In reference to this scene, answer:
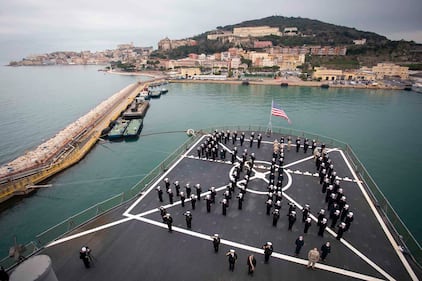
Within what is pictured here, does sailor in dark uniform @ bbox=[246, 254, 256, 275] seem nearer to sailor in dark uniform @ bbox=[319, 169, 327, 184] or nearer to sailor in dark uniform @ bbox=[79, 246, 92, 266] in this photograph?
sailor in dark uniform @ bbox=[79, 246, 92, 266]

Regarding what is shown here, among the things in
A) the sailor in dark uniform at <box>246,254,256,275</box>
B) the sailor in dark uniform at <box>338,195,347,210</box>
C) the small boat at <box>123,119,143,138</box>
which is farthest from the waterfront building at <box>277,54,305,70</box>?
the sailor in dark uniform at <box>246,254,256,275</box>

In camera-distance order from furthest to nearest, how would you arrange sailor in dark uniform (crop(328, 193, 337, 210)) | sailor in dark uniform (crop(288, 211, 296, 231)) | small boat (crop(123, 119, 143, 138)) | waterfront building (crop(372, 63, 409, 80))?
waterfront building (crop(372, 63, 409, 80)), small boat (crop(123, 119, 143, 138)), sailor in dark uniform (crop(328, 193, 337, 210)), sailor in dark uniform (crop(288, 211, 296, 231))

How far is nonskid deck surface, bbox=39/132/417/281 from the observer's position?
8352 millimetres

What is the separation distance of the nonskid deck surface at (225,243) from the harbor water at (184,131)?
7697 mm

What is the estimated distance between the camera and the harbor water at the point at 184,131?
17.9 metres

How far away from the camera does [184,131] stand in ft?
117

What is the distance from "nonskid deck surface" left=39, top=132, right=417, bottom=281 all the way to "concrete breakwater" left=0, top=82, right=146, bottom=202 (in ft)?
43.3

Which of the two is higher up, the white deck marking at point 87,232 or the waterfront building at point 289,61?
the waterfront building at point 289,61

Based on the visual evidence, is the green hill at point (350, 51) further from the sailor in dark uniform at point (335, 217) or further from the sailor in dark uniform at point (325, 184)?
the sailor in dark uniform at point (335, 217)

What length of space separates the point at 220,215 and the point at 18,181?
60.5ft

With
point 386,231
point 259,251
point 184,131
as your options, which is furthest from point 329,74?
point 259,251

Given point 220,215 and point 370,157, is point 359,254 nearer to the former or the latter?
point 220,215

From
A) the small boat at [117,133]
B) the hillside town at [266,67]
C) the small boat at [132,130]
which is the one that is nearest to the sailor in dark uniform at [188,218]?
the small boat at [132,130]

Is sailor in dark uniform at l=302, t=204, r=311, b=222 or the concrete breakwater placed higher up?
sailor in dark uniform at l=302, t=204, r=311, b=222
